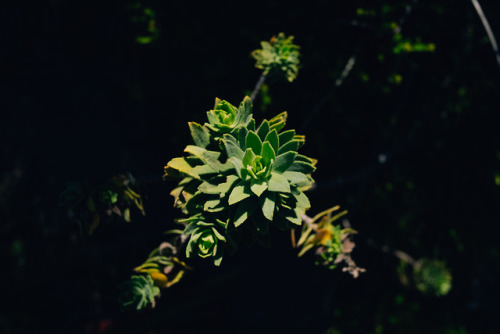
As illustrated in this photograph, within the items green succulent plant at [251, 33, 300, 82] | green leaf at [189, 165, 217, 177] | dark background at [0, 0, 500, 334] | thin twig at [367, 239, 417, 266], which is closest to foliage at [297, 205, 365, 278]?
green leaf at [189, 165, 217, 177]

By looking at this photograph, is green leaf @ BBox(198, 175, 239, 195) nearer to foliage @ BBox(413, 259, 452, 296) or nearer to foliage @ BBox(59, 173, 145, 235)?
foliage @ BBox(59, 173, 145, 235)

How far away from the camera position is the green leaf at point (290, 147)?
884 mm

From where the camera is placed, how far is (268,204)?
83 centimetres

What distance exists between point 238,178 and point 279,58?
0.53 m

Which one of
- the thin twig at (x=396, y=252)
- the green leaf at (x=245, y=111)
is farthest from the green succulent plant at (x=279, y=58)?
the thin twig at (x=396, y=252)

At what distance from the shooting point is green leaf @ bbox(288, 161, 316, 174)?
87 cm

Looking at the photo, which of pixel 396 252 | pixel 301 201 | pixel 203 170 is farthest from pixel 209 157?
pixel 396 252

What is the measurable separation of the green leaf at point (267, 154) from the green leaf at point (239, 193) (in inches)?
3.2

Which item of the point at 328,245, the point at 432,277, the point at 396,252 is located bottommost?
the point at 432,277

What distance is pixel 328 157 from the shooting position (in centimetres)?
196

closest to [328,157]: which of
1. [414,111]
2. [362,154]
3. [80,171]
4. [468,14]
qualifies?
[362,154]

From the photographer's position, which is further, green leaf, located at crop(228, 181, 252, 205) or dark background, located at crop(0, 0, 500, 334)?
dark background, located at crop(0, 0, 500, 334)

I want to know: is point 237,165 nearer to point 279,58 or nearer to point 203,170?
point 203,170

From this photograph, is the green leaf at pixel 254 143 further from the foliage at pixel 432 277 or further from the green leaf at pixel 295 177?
the foliage at pixel 432 277
